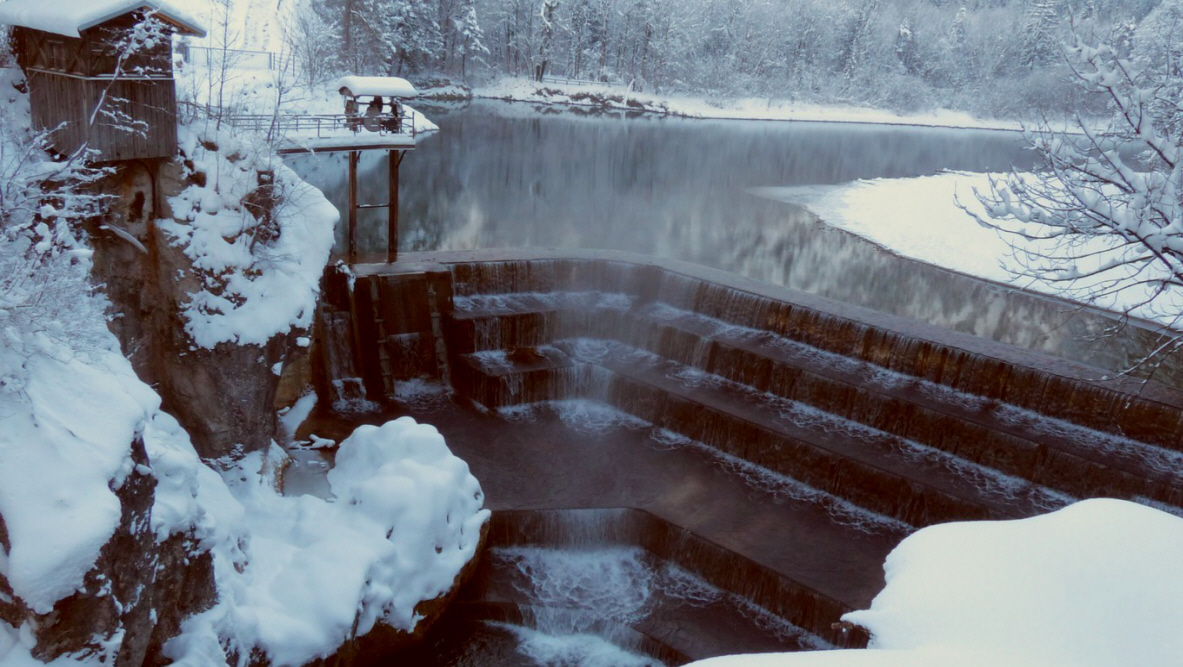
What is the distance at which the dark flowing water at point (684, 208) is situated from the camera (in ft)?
56.6

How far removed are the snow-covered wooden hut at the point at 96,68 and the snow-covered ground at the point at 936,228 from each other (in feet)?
42.3

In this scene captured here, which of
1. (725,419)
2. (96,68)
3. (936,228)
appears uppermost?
(96,68)

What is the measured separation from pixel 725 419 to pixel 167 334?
7316 millimetres

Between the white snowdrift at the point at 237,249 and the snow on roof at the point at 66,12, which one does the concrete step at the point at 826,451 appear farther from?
the snow on roof at the point at 66,12

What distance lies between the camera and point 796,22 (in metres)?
67.7

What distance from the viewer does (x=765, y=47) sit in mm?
64562

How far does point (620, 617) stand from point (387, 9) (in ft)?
136

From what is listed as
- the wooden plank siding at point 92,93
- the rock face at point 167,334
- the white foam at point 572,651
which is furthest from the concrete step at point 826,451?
the wooden plank siding at point 92,93

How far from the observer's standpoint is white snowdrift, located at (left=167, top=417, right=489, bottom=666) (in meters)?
7.75

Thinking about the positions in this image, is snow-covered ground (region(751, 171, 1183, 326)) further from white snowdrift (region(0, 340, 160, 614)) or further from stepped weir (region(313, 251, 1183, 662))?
white snowdrift (region(0, 340, 160, 614))

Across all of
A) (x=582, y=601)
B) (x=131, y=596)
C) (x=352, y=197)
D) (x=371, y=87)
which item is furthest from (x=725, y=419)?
(x=371, y=87)

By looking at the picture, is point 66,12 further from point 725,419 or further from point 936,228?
point 936,228

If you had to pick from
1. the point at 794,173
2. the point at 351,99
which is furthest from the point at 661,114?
the point at 351,99

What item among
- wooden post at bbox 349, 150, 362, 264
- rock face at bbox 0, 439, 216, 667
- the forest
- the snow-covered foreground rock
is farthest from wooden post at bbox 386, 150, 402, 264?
the forest
